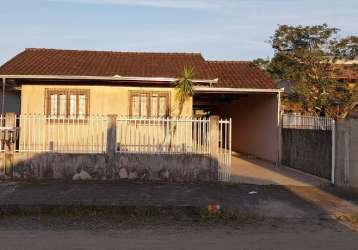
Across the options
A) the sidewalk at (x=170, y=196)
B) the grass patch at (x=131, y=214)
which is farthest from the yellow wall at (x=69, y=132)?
the grass patch at (x=131, y=214)

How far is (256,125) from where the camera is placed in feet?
78.8

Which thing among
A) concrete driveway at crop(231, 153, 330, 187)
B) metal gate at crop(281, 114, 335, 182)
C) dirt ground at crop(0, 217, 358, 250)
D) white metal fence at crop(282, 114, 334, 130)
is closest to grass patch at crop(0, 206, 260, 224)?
dirt ground at crop(0, 217, 358, 250)

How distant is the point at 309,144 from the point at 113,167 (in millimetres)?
6511

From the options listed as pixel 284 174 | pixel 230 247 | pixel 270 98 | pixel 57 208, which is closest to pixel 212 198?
pixel 57 208

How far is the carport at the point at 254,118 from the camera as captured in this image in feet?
67.2

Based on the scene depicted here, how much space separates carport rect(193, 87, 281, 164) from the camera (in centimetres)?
2047

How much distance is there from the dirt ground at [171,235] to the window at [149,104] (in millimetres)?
9180

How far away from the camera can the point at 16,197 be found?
11773 millimetres

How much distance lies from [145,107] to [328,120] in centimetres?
666

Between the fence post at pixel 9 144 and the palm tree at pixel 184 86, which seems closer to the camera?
the fence post at pixel 9 144

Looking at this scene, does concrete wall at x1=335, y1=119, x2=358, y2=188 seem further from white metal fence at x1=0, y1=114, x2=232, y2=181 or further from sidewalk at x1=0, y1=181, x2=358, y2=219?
white metal fence at x1=0, y1=114, x2=232, y2=181

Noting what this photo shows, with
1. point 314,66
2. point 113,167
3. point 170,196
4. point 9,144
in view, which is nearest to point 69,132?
point 9,144

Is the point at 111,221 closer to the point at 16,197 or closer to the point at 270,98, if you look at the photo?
the point at 16,197

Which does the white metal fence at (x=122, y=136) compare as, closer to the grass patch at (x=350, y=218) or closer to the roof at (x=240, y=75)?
the grass patch at (x=350, y=218)
